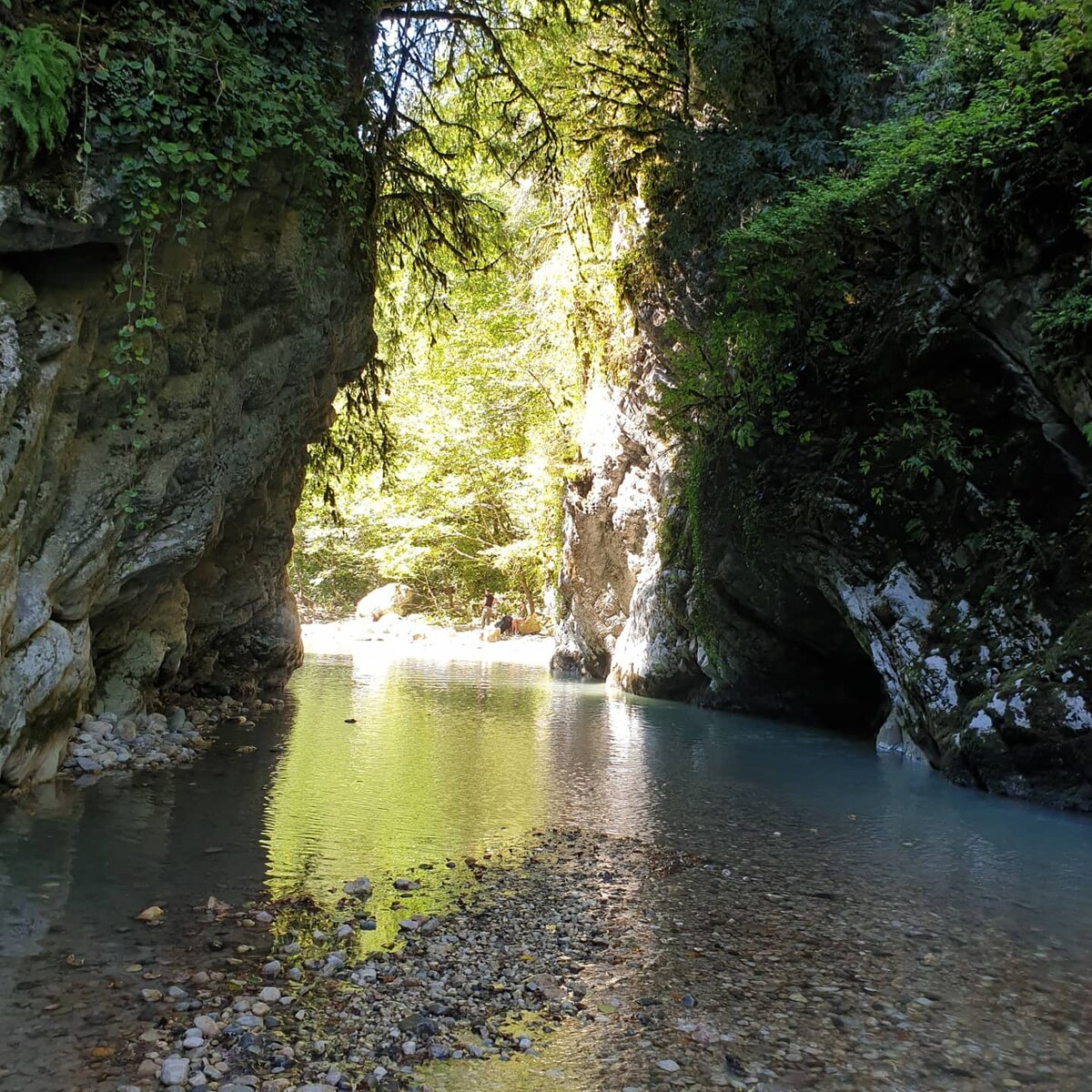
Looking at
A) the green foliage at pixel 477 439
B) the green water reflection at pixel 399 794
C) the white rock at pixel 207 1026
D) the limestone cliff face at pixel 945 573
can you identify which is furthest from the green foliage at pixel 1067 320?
the white rock at pixel 207 1026

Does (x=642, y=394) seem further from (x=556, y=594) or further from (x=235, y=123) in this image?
(x=235, y=123)

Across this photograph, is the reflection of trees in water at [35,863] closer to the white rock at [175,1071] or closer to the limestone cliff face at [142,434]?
the limestone cliff face at [142,434]

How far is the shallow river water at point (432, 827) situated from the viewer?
515cm

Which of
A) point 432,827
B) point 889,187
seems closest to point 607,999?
point 432,827

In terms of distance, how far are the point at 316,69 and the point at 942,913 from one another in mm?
9045

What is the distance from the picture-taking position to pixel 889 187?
449 inches

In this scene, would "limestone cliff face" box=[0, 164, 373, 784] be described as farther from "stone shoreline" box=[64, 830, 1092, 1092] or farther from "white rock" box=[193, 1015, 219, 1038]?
"white rock" box=[193, 1015, 219, 1038]

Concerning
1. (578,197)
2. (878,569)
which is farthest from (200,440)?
(578,197)

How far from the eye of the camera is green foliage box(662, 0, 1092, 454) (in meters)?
10.1

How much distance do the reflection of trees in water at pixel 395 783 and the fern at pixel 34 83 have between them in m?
5.21

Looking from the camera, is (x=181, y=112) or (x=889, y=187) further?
(x=889, y=187)

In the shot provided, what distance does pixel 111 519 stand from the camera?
8281 mm

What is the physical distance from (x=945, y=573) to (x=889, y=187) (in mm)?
5042

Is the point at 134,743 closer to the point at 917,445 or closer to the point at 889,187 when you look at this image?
the point at 917,445
